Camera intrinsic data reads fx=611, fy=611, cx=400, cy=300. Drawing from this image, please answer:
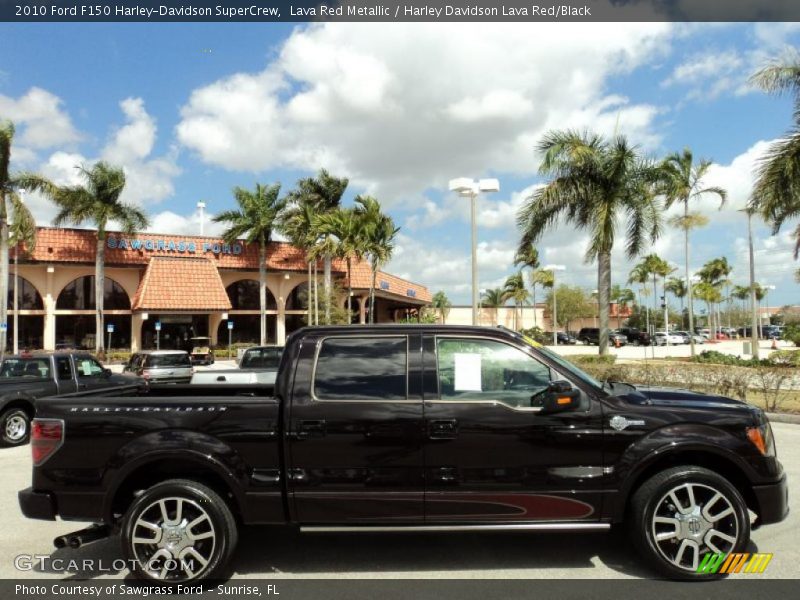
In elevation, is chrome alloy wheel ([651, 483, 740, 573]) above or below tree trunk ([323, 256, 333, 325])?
below

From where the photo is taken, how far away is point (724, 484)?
4.21 m

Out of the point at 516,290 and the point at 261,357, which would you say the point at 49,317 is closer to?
the point at 261,357

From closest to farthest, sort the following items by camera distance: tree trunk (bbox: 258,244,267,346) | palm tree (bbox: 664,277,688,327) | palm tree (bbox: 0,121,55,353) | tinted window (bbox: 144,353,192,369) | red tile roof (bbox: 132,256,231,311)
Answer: tinted window (bbox: 144,353,192,369) < palm tree (bbox: 0,121,55,353) < red tile roof (bbox: 132,256,231,311) < tree trunk (bbox: 258,244,267,346) < palm tree (bbox: 664,277,688,327)

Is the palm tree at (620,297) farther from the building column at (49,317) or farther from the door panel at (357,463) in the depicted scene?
the door panel at (357,463)

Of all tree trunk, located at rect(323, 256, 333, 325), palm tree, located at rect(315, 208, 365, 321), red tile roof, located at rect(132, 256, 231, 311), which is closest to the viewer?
palm tree, located at rect(315, 208, 365, 321)

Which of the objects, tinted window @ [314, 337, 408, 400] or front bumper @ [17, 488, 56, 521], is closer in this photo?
front bumper @ [17, 488, 56, 521]

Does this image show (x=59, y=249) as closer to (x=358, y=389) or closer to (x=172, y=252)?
(x=172, y=252)

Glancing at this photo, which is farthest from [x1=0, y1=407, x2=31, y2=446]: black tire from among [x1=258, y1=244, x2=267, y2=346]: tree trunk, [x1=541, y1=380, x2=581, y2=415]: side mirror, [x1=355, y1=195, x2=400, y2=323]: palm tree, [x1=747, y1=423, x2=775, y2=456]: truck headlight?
[x1=258, y1=244, x2=267, y2=346]: tree trunk

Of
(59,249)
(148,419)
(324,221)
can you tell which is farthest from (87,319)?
(148,419)

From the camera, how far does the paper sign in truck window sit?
14.4 ft

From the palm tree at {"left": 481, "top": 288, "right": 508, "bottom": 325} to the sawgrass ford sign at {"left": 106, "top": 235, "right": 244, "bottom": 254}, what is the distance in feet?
168

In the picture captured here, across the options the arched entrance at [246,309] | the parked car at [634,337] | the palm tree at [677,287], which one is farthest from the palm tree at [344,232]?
the palm tree at [677,287]

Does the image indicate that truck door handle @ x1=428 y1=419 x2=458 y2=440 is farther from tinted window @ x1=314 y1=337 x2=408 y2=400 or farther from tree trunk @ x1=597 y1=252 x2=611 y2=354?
tree trunk @ x1=597 y1=252 x2=611 y2=354

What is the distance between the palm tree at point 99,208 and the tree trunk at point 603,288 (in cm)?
2896
